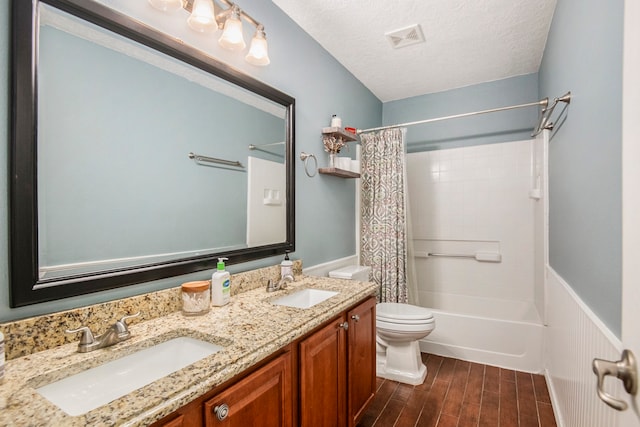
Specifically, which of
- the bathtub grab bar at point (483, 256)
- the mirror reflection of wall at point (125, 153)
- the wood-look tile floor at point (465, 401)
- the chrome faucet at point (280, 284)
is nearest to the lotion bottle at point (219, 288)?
the mirror reflection of wall at point (125, 153)

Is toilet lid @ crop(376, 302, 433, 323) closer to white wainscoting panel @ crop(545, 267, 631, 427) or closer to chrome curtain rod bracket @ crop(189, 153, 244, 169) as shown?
white wainscoting panel @ crop(545, 267, 631, 427)

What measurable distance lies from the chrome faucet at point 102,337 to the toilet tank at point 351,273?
1534mm

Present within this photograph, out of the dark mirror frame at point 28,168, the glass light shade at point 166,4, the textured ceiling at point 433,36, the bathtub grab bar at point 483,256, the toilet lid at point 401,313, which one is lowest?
the toilet lid at point 401,313

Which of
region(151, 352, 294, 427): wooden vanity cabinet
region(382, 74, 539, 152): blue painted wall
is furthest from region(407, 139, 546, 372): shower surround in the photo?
region(151, 352, 294, 427): wooden vanity cabinet

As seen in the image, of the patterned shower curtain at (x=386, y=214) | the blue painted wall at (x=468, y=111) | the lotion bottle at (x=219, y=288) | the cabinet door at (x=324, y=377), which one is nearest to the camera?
the cabinet door at (x=324, y=377)

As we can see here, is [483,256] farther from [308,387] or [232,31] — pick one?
[232,31]

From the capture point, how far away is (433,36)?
2215 millimetres

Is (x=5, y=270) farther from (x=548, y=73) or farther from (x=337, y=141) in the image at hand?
(x=548, y=73)

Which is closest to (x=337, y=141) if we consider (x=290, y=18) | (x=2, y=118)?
(x=290, y=18)

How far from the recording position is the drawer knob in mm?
810

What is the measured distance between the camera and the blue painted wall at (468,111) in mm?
2910

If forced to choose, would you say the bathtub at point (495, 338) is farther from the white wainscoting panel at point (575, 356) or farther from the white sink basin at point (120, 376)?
the white sink basin at point (120, 376)

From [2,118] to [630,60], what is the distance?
1.49 meters

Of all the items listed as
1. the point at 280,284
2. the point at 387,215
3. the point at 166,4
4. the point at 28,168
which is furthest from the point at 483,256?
the point at 28,168
